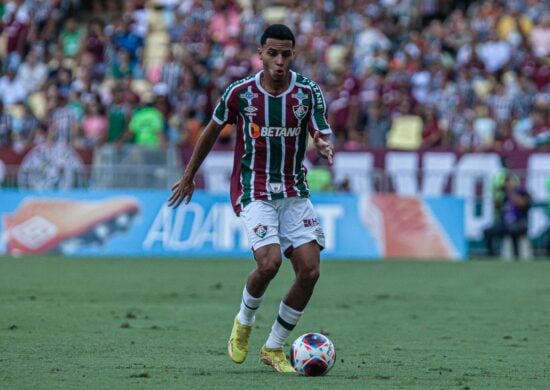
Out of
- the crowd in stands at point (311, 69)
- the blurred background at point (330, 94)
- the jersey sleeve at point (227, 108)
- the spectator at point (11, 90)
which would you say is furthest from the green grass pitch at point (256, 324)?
the spectator at point (11, 90)

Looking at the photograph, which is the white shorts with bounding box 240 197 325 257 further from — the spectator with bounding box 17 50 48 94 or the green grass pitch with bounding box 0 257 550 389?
the spectator with bounding box 17 50 48 94

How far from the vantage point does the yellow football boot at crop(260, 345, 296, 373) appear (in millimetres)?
8539

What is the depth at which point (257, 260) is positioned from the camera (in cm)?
847

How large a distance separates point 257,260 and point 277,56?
4.51ft

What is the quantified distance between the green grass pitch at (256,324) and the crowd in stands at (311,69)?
149 inches

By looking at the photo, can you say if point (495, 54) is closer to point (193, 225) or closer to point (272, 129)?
point (193, 225)

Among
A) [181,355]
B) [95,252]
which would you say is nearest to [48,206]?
[95,252]

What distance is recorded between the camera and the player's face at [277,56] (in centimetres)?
843

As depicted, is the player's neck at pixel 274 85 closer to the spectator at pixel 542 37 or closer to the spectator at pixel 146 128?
the spectator at pixel 146 128

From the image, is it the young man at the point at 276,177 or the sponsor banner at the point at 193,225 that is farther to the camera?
the sponsor banner at the point at 193,225

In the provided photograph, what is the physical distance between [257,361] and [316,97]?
1.96 meters

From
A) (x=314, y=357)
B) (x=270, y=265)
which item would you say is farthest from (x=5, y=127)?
(x=314, y=357)

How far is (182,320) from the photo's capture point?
1200 centimetres

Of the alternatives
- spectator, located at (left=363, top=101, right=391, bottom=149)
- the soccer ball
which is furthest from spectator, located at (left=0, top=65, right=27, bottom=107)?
the soccer ball
